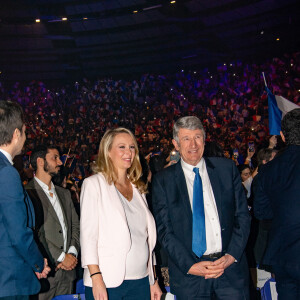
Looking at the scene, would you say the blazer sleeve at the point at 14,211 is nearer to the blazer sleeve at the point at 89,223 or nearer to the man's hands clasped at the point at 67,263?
the blazer sleeve at the point at 89,223

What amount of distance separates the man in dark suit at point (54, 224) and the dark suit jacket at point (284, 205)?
6.08ft

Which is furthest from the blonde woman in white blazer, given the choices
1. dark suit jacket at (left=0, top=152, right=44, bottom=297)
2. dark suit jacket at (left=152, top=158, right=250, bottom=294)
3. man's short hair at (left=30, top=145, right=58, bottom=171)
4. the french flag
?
the french flag

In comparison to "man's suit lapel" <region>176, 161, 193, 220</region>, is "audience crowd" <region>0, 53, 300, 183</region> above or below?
above

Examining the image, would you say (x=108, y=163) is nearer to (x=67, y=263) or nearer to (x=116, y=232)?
(x=116, y=232)

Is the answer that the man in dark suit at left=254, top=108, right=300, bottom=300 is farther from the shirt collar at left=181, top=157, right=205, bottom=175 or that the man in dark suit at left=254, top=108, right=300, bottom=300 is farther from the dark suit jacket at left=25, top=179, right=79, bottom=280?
the dark suit jacket at left=25, top=179, right=79, bottom=280

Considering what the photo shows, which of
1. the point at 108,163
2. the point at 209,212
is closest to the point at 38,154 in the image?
the point at 108,163

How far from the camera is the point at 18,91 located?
19156 mm

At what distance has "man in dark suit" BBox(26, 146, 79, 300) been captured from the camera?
3.40 metres

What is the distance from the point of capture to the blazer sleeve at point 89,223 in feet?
7.63

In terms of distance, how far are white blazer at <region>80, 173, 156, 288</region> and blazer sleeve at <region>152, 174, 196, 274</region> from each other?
0.83ft

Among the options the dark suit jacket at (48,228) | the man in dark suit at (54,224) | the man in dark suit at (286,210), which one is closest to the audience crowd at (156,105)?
the man in dark suit at (54,224)

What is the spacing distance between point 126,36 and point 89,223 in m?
18.3

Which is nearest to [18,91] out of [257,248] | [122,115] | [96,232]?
[122,115]

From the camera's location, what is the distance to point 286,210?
235 centimetres
